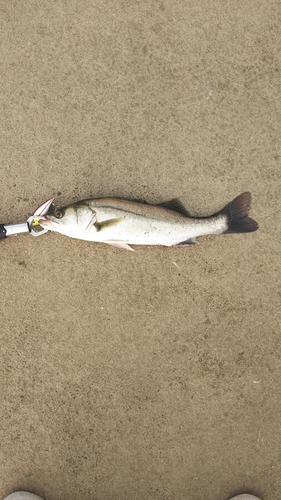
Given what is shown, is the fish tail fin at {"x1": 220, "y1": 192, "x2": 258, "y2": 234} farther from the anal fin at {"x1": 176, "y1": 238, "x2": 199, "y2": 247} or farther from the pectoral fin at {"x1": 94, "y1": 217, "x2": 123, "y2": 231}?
A: the pectoral fin at {"x1": 94, "y1": 217, "x2": 123, "y2": 231}

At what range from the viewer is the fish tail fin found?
128 inches

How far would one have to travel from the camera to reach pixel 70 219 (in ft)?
9.93

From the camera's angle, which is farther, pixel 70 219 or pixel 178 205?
pixel 178 205

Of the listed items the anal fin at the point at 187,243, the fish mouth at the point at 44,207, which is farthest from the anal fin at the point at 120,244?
the fish mouth at the point at 44,207

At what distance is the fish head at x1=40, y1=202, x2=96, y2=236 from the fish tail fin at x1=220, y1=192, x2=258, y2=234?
1039mm

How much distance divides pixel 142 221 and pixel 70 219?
530mm

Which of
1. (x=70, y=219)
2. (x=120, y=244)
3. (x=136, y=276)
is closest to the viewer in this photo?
(x=70, y=219)

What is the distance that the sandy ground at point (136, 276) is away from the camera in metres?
3.40

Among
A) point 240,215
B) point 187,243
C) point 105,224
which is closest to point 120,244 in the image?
point 105,224

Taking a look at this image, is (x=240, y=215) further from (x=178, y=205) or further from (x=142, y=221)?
(x=142, y=221)

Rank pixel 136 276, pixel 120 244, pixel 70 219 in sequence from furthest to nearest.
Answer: pixel 136 276 < pixel 120 244 < pixel 70 219

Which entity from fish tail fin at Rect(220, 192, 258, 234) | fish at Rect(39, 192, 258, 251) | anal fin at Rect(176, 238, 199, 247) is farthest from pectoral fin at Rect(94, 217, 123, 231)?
fish tail fin at Rect(220, 192, 258, 234)

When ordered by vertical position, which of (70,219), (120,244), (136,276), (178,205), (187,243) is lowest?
(136,276)

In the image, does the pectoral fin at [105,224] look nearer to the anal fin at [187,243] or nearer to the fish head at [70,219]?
the fish head at [70,219]
